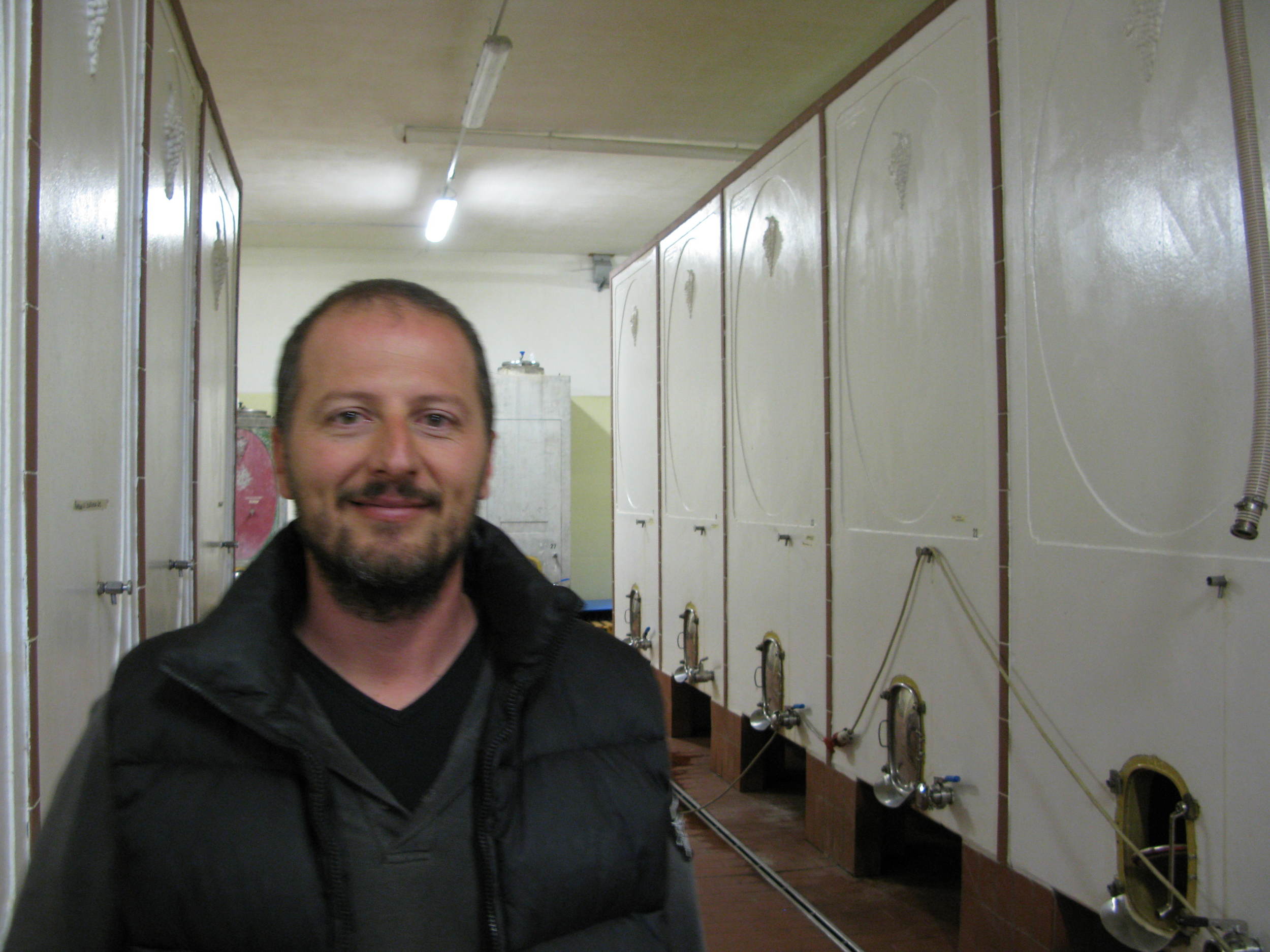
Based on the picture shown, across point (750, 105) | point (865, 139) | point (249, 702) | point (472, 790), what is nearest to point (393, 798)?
point (472, 790)

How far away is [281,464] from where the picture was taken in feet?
4.79

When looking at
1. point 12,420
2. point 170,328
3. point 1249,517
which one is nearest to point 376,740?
point 12,420

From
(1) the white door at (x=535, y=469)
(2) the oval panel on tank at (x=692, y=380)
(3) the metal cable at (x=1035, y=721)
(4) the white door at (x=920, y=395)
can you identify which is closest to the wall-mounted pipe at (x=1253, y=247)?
(3) the metal cable at (x=1035, y=721)

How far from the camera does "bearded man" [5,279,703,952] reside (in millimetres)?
1212

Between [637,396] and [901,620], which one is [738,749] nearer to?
[901,620]

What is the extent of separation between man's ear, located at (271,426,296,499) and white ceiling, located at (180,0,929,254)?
4.93 meters

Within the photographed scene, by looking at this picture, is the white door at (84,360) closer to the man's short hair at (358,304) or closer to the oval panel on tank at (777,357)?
the man's short hair at (358,304)

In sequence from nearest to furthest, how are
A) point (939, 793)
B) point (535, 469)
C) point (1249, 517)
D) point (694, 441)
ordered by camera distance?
1. point (1249, 517)
2. point (939, 793)
3. point (694, 441)
4. point (535, 469)

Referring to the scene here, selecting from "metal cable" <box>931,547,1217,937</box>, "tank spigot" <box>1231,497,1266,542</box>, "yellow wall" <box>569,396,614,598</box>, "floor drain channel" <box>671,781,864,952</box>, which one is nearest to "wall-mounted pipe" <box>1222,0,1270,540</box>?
"tank spigot" <box>1231,497,1266,542</box>

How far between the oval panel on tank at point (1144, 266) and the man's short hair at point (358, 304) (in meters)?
1.80

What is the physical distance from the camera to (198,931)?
47.1 inches

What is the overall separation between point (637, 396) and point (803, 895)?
4186 millimetres

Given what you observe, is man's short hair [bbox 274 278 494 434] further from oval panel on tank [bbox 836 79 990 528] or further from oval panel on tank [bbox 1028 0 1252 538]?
oval panel on tank [bbox 836 79 990 528]

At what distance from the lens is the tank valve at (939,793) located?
3541mm
